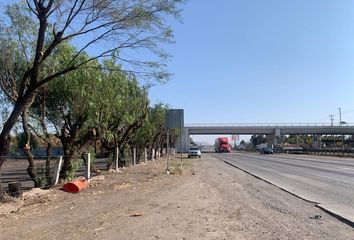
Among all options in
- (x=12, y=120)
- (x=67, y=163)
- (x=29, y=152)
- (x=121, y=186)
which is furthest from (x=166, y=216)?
(x=67, y=163)

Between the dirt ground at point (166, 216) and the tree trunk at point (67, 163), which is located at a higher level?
the tree trunk at point (67, 163)

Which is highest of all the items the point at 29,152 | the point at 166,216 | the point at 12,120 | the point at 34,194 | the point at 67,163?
the point at 12,120

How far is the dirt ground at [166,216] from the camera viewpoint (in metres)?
9.55

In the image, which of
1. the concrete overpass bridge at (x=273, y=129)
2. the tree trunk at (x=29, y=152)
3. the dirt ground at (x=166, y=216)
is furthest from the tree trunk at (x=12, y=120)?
the concrete overpass bridge at (x=273, y=129)

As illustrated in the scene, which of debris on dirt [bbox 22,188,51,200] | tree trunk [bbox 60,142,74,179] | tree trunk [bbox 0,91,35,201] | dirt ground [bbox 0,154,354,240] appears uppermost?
tree trunk [bbox 0,91,35,201]

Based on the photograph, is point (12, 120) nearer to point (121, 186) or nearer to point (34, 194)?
point (34, 194)

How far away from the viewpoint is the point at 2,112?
23.2m

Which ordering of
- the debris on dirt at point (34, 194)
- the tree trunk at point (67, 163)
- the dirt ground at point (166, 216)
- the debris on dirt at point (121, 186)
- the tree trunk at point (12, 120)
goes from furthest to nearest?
the tree trunk at point (67, 163), the debris on dirt at point (121, 186), the debris on dirt at point (34, 194), the tree trunk at point (12, 120), the dirt ground at point (166, 216)

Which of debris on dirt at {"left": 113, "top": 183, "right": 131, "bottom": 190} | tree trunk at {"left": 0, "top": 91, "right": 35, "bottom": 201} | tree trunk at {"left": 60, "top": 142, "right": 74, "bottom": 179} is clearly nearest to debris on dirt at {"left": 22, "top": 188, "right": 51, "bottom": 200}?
tree trunk at {"left": 0, "top": 91, "right": 35, "bottom": 201}

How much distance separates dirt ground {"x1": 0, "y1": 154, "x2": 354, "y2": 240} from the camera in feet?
31.3

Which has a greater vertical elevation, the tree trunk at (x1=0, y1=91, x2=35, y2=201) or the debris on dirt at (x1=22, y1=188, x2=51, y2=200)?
the tree trunk at (x1=0, y1=91, x2=35, y2=201)

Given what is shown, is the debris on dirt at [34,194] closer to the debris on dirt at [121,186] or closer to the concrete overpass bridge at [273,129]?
the debris on dirt at [121,186]

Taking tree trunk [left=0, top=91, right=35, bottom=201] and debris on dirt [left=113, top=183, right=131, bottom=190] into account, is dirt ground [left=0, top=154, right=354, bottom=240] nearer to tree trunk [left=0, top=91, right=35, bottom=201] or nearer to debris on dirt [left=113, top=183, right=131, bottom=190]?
debris on dirt [left=113, top=183, right=131, bottom=190]

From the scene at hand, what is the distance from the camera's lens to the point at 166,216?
1170 centimetres
